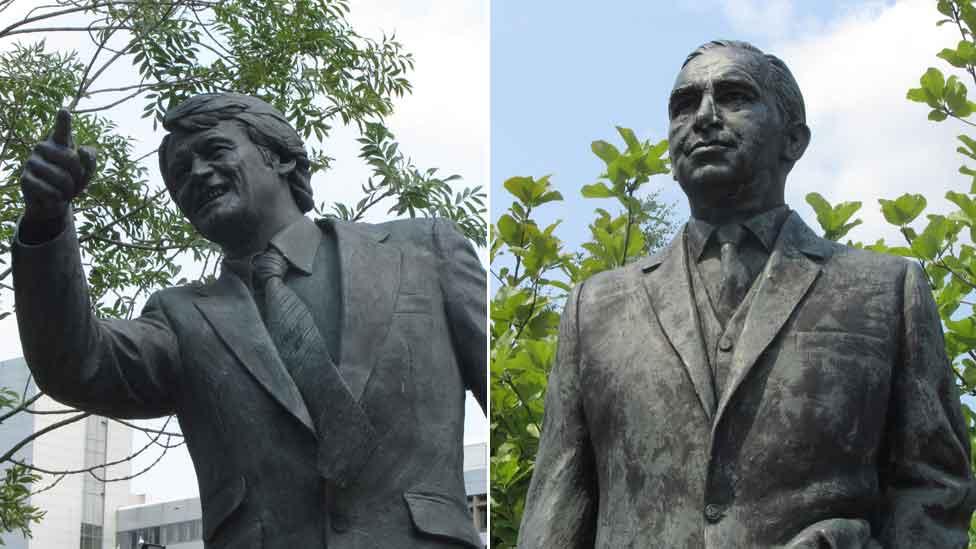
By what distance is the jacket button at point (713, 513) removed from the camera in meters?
4.09

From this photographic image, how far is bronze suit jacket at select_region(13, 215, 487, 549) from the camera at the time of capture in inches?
191

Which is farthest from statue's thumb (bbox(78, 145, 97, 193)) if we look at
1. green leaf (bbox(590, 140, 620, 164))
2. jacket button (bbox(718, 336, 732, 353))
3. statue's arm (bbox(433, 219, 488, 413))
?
green leaf (bbox(590, 140, 620, 164))

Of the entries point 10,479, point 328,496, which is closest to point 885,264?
point 328,496

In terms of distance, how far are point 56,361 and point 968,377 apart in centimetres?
358

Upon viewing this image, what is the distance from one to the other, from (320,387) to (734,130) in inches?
49.7

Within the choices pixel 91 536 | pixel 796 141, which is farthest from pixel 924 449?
pixel 91 536

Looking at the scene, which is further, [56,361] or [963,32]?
[963,32]

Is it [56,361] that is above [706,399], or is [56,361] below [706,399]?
above

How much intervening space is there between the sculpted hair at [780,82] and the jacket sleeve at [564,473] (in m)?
0.67

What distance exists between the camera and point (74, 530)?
23.2 metres

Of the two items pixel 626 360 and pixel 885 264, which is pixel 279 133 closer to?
pixel 626 360

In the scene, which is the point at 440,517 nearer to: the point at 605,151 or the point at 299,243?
the point at 299,243

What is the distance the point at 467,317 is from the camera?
17.3 ft

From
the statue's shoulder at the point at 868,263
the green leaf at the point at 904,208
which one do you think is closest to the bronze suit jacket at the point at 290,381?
the statue's shoulder at the point at 868,263
